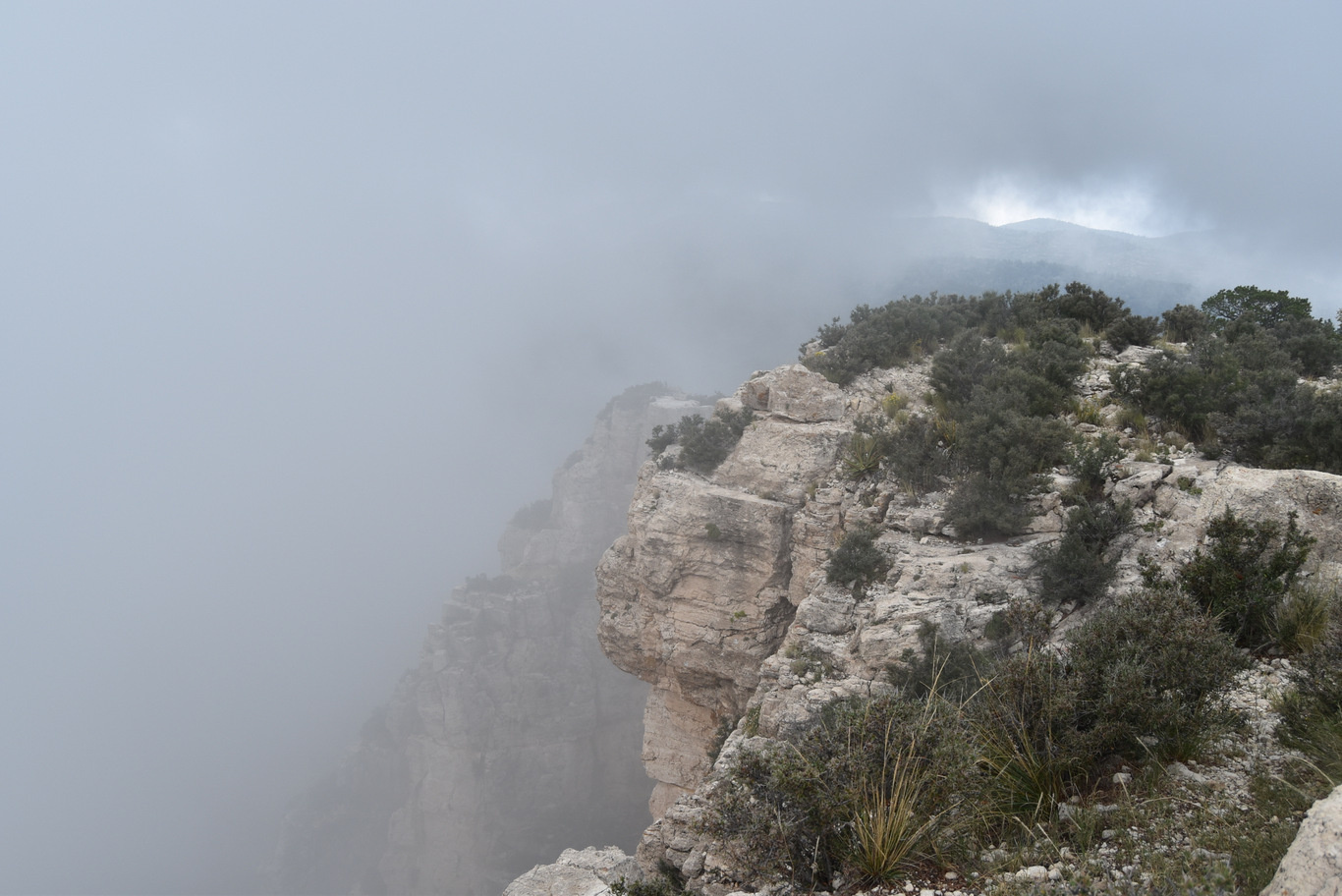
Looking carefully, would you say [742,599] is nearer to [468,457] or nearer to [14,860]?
[14,860]

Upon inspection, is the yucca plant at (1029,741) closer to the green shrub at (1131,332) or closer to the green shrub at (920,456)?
the green shrub at (920,456)

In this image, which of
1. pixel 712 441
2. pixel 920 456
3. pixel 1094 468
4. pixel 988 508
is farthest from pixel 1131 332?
pixel 712 441

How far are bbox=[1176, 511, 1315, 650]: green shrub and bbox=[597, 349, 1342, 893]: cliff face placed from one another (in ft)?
1.49

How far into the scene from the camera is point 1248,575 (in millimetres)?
5125

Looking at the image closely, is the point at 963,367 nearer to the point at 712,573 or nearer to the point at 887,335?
the point at 887,335

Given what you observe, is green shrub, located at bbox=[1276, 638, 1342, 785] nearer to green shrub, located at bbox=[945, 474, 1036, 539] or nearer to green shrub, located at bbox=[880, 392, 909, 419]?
green shrub, located at bbox=[945, 474, 1036, 539]

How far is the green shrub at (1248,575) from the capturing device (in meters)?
4.97

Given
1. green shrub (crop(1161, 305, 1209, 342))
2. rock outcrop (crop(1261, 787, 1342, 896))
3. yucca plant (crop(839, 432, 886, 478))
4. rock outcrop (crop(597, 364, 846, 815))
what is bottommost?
rock outcrop (crop(597, 364, 846, 815))

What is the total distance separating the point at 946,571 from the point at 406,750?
158ft

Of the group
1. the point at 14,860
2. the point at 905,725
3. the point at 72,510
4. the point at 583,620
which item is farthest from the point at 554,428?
the point at 72,510

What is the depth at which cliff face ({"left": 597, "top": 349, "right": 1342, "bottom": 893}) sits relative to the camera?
7121 millimetres

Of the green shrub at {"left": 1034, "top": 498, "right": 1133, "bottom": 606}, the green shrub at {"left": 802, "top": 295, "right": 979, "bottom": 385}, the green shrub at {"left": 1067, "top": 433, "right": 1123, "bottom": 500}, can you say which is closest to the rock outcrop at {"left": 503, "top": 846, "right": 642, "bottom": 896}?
the green shrub at {"left": 1034, "top": 498, "right": 1133, "bottom": 606}

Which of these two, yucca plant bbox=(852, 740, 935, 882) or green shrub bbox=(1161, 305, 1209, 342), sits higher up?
green shrub bbox=(1161, 305, 1209, 342)

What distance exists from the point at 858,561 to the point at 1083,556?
3318mm
